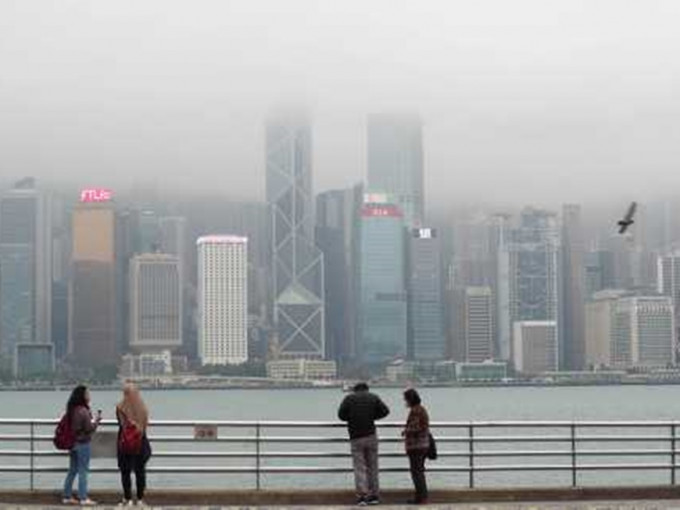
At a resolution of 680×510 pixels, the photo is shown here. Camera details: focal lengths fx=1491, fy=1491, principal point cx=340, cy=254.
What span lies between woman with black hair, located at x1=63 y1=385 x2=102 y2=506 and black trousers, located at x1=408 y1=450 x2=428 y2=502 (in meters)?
3.81

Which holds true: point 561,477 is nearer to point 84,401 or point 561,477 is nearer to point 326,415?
point 84,401

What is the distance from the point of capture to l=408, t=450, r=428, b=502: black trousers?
701 inches

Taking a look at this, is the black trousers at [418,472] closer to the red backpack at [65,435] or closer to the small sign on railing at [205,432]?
the small sign on railing at [205,432]

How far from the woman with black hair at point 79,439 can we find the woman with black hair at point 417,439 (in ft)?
12.3

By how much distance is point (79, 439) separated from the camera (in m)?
17.7

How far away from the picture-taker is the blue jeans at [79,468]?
1759 centimetres

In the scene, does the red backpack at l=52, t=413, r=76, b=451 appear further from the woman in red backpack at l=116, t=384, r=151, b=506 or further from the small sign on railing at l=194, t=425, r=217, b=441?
the small sign on railing at l=194, t=425, r=217, b=441

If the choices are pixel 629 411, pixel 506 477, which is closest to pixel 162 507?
pixel 506 477

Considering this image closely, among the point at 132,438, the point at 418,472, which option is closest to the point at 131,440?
the point at 132,438

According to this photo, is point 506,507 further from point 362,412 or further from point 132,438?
point 132,438

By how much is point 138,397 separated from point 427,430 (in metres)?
3.51

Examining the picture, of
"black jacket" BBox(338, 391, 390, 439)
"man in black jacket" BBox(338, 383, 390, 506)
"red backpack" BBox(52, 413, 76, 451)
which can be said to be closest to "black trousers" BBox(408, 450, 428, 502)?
"man in black jacket" BBox(338, 383, 390, 506)

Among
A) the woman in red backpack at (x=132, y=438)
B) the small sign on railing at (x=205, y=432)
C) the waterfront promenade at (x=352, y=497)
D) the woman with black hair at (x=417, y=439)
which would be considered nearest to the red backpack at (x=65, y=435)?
the woman in red backpack at (x=132, y=438)

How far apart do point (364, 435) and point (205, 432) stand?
6.80 feet
